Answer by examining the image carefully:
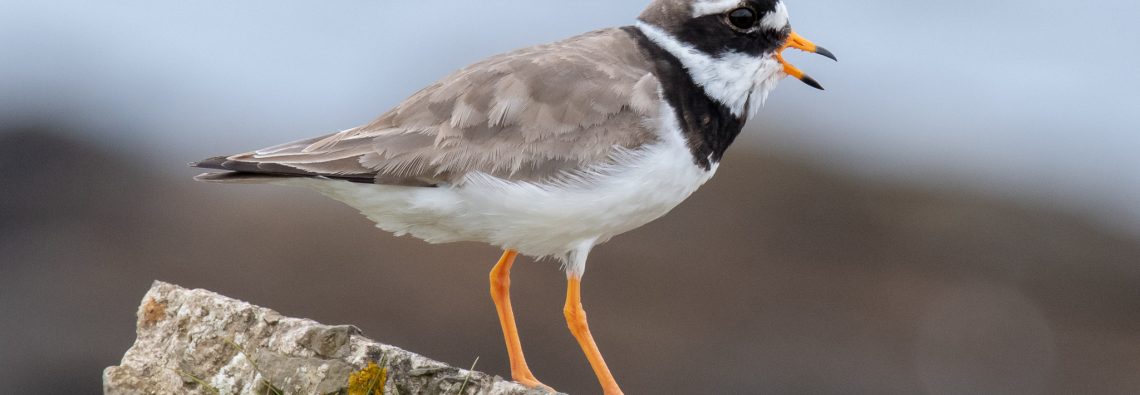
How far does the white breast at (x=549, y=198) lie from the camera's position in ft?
21.3

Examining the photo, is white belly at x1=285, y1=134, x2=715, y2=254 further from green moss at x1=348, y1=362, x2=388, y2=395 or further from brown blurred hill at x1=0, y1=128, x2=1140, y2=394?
brown blurred hill at x1=0, y1=128, x2=1140, y2=394

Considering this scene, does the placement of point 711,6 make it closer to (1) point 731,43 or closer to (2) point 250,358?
(1) point 731,43

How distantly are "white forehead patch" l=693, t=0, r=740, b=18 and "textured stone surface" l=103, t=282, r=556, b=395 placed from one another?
2.31m

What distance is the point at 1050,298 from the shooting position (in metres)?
13.7

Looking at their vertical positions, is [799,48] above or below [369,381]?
above

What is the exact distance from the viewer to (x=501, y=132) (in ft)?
21.6

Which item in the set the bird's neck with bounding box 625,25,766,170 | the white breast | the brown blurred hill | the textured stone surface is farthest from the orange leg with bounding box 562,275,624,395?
the brown blurred hill

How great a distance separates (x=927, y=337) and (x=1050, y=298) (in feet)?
6.25

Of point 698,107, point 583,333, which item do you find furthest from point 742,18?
point 583,333

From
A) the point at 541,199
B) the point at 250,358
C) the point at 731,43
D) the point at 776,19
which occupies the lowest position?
the point at 250,358

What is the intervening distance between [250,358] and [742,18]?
122 inches

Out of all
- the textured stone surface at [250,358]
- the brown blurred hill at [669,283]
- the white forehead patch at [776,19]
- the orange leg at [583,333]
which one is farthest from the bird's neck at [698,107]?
the brown blurred hill at [669,283]

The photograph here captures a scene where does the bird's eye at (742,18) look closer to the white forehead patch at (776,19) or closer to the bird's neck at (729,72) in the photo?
the white forehead patch at (776,19)

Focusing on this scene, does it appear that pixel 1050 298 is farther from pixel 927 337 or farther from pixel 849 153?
pixel 849 153
